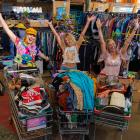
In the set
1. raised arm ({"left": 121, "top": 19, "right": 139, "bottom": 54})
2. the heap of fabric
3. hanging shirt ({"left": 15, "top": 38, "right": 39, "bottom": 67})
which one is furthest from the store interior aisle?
raised arm ({"left": 121, "top": 19, "right": 139, "bottom": 54})

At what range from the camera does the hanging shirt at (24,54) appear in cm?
375

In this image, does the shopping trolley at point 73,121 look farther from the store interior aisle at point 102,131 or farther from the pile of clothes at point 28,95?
the store interior aisle at point 102,131

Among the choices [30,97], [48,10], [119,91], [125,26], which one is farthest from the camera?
[48,10]

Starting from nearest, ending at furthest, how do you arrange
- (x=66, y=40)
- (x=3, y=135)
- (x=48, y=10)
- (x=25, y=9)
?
(x=3, y=135) < (x=66, y=40) < (x=25, y=9) < (x=48, y=10)

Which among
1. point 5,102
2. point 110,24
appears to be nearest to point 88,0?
point 110,24

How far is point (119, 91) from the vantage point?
3342 millimetres

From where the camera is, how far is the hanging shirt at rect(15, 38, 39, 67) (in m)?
3.75

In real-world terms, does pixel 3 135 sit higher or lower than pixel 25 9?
lower

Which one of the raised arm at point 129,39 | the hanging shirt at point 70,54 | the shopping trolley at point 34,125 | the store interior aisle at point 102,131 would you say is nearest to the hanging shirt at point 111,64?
the raised arm at point 129,39

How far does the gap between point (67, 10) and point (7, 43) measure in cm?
152

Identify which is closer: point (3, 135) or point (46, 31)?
point (3, 135)

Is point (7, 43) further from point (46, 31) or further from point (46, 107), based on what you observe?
point (46, 107)

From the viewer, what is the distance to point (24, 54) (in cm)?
379

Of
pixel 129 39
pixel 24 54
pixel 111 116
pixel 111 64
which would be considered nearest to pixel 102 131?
pixel 111 116
